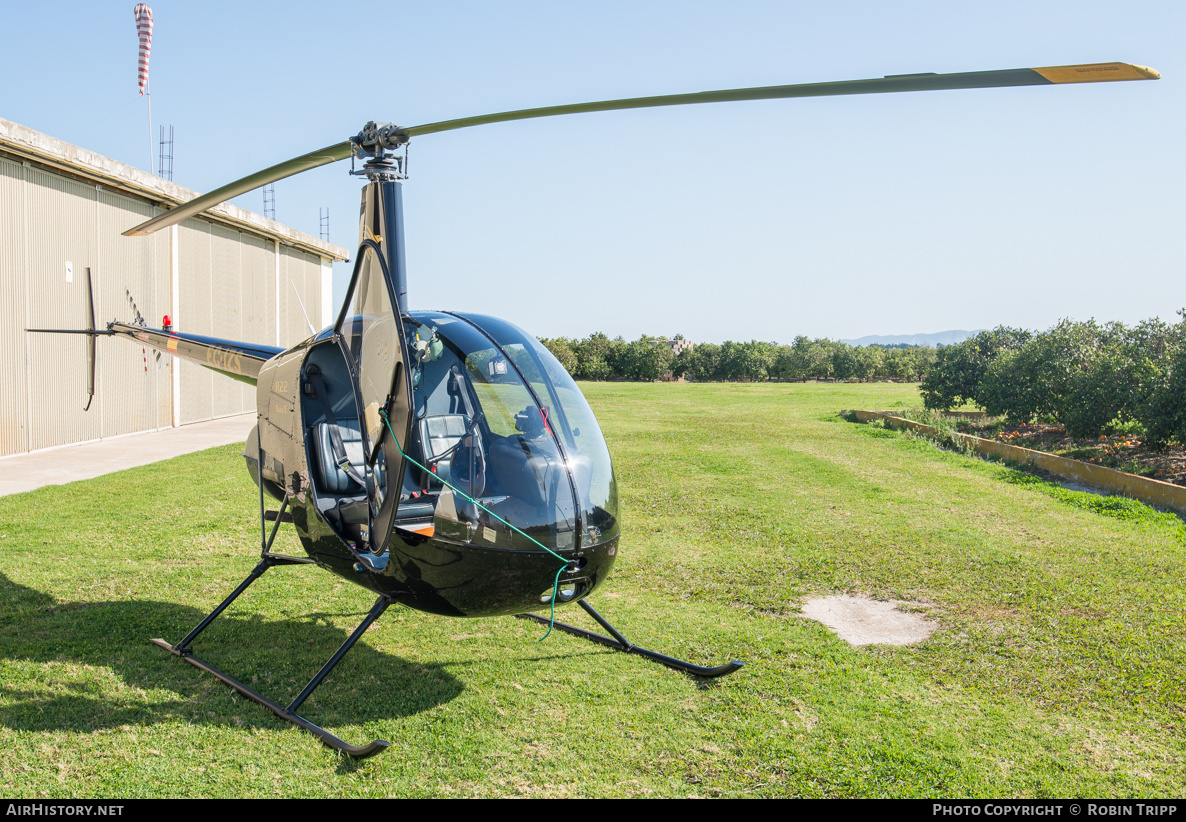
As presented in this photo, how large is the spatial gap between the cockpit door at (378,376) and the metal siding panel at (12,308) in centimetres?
989

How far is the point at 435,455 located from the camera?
11.6ft

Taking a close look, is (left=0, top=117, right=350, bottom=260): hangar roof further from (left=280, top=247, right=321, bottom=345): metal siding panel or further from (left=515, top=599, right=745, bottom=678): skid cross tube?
(left=515, top=599, right=745, bottom=678): skid cross tube

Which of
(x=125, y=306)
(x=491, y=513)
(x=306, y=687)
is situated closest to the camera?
(x=491, y=513)

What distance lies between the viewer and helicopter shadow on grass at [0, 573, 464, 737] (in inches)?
145

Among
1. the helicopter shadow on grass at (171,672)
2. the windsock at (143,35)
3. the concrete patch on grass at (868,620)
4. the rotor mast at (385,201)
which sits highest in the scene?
the windsock at (143,35)

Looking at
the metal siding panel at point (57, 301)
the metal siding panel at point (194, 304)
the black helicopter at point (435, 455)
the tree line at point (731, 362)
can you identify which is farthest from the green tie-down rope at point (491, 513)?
the tree line at point (731, 362)

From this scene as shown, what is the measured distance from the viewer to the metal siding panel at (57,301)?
11.4 metres

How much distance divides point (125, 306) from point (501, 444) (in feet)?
43.1

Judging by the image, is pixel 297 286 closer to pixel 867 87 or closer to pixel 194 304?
pixel 194 304

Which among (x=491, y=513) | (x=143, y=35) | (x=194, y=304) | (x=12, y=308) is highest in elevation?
(x=143, y=35)

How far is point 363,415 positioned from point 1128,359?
12.9 meters

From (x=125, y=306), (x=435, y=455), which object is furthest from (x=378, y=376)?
(x=125, y=306)

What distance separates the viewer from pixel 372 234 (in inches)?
147

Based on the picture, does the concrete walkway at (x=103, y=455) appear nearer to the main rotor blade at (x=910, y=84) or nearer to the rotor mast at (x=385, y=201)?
the rotor mast at (x=385, y=201)
